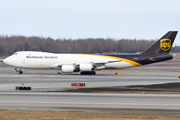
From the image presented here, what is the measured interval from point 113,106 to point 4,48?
12462cm

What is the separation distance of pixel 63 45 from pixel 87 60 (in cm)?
9938

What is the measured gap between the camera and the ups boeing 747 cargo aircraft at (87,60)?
53031 mm

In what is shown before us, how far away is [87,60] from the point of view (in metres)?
53.8

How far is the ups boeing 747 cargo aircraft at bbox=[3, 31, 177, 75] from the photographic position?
174 feet

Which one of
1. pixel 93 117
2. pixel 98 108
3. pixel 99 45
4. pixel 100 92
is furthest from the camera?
pixel 99 45

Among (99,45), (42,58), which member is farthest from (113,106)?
(99,45)

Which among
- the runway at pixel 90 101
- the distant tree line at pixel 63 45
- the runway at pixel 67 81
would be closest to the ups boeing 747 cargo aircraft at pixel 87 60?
the runway at pixel 67 81

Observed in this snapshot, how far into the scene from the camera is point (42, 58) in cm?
5322

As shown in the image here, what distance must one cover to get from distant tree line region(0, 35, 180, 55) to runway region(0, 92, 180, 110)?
365 ft

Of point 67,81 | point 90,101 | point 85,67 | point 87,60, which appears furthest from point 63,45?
point 90,101

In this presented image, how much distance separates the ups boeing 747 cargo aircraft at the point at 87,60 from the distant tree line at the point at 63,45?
264ft

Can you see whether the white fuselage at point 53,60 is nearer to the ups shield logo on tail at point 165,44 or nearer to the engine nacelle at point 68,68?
the engine nacelle at point 68,68

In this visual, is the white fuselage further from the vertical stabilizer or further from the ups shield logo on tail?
the ups shield logo on tail

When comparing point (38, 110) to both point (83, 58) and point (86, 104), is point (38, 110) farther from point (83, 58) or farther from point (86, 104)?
point (83, 58)
